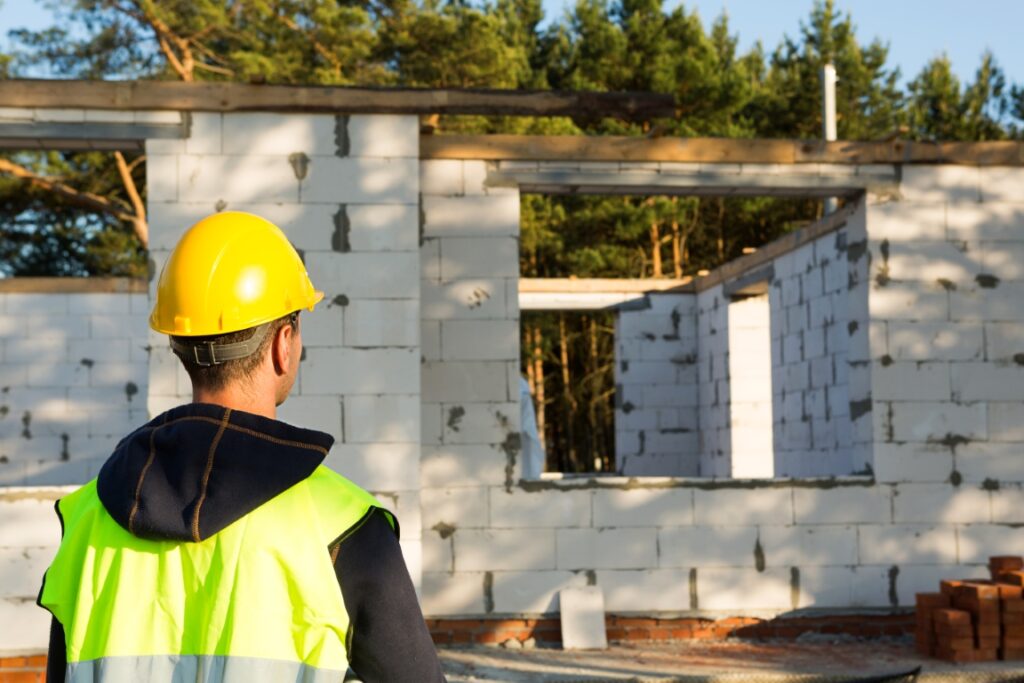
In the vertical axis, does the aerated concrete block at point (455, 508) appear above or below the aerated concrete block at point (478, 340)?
below

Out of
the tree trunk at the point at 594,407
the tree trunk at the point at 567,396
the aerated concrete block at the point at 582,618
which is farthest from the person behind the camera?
the tree trunk at the point at 567,396

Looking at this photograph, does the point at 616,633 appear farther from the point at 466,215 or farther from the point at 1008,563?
the point at 466,215

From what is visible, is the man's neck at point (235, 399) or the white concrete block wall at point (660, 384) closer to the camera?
the man's neck at point (235, 399)

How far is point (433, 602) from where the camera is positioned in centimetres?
774

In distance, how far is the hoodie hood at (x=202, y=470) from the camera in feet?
4.83

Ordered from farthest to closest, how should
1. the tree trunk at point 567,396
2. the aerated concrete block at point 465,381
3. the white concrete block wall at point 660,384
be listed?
the tree trunk at point 567,396, the white concrete block wall at point 660,384, the aerated concrete block at point 465,381

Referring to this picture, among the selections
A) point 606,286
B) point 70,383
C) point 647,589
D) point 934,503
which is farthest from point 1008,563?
point 70,383

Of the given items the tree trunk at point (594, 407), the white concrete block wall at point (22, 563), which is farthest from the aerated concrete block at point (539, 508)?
the tree trunk at point (594, 407)

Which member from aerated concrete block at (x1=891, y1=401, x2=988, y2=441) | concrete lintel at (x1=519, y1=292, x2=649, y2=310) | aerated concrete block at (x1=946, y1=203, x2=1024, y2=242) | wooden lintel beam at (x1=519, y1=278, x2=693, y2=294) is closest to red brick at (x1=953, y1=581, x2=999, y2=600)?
aerated concrete block at (x1=891, y1=401, x2=988, y2=441)

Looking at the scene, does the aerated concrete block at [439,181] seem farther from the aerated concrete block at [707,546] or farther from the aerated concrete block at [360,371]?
the aerated concrete block at [707,546]

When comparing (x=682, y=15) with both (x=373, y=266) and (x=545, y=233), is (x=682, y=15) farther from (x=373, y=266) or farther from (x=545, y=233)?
(x=373, y=266)

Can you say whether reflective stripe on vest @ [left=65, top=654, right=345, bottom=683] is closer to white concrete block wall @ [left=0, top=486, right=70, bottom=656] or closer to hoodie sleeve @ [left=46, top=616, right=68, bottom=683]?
hoodie sleeve @ [left=46, top=616, right=68, bottom=683]

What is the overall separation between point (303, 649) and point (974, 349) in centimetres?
728

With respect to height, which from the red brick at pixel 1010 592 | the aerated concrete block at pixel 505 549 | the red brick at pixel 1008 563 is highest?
the aerated concrete block at pixel 505 549
